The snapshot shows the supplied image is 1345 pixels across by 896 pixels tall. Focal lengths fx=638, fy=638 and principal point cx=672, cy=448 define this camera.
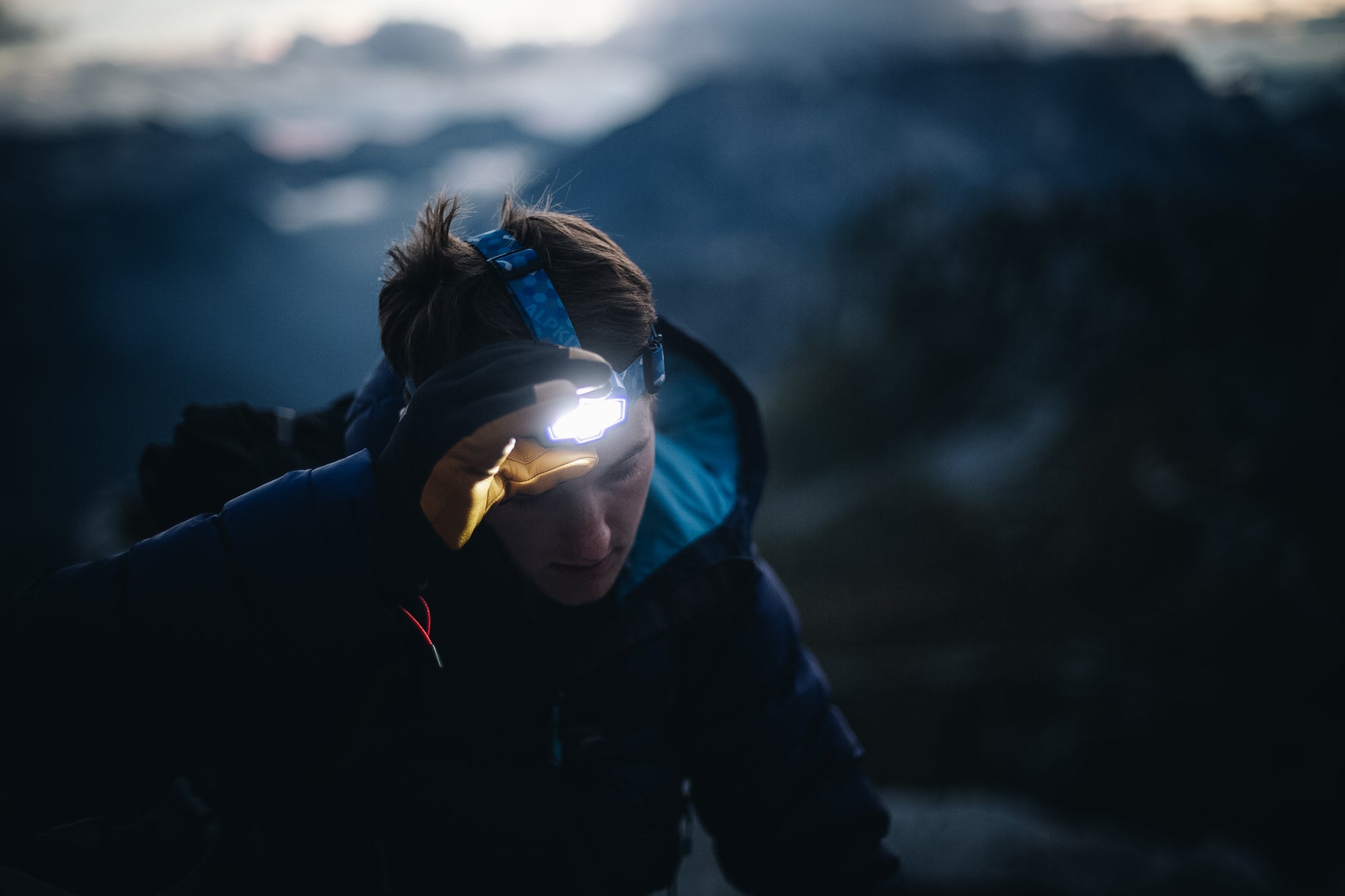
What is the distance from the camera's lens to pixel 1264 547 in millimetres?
7785

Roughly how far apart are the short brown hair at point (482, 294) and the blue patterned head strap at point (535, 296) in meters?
0.03

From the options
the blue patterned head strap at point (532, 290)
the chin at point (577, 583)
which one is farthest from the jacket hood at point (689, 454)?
the blue patterned head strap at point (532, 290)

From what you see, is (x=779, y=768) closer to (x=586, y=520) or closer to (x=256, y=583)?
(x=586, y=520)

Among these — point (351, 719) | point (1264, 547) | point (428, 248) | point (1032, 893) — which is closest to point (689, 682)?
point (351, 719)

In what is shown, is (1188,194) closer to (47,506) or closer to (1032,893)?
(1032,893)

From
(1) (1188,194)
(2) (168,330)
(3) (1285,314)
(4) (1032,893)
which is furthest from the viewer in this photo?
(2) (168,330)

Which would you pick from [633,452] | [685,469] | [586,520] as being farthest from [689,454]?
[586,520]

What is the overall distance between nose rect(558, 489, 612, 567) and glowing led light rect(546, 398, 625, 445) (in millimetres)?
215

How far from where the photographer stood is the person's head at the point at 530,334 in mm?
1789

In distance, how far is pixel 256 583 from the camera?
1.55 metres

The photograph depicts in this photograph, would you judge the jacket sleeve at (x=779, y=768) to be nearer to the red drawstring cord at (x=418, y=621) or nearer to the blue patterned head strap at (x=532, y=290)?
the red drawstring cord at (x=418, y=621)

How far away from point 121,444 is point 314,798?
13436 centimetres

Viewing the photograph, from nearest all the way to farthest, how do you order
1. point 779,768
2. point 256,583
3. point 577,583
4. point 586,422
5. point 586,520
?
1. point 256,583
2. point 586,422
3. point 586,520
4. point 577,583
5. point 779,768

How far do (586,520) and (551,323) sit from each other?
575 mm
